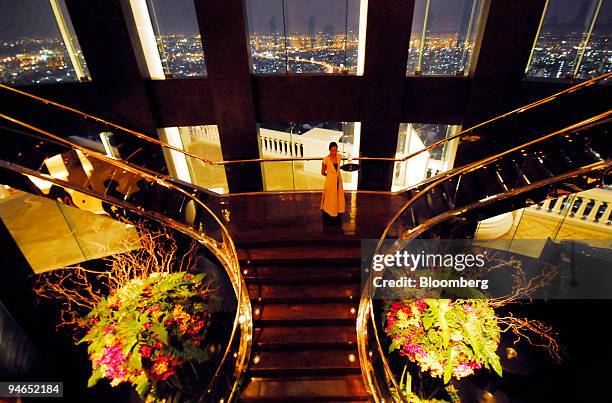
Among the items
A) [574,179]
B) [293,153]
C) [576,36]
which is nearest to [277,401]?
[574,179]

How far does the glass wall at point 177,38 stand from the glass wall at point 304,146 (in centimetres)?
203

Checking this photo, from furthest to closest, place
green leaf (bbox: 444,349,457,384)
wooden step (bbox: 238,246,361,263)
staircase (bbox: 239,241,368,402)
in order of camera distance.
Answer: wooden step (bbox: 238,246,361,263) → staircase (bbox: 239,241,368,402) → green leaf (bbox: 444,349,457,384)

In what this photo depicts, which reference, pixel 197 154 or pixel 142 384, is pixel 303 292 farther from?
pixel 197 154

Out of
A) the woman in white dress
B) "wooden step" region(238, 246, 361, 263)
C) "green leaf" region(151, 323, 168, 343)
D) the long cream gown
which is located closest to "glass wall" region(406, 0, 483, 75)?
A: the woman in white dress

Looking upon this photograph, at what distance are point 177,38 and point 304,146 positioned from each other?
3.80 metres

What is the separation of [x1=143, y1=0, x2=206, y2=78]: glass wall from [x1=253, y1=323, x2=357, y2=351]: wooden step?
5.66 m

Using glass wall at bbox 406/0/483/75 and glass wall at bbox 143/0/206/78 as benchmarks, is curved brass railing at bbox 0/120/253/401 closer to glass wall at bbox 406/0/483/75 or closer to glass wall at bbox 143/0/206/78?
glass wall at bbox 143/0/206/78

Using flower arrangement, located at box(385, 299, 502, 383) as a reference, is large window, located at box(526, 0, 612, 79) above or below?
above

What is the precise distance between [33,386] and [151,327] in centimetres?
411

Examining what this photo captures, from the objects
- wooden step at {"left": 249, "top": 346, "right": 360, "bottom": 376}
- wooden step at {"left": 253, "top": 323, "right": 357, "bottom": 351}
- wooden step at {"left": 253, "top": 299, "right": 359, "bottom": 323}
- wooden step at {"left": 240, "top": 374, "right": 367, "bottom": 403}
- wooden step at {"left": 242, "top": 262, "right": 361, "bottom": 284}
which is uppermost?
wooden step at {"left": 242, "top": 262, "right": 361, "bottom": 284}

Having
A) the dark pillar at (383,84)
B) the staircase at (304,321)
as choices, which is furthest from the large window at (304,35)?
the staircase at (304,321)

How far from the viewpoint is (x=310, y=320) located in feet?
14.9

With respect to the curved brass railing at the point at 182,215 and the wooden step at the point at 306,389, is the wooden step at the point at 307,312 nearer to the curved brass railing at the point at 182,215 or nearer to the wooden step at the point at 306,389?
the curved brass railing at the point at 182,215

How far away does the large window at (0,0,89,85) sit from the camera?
21.7ft
